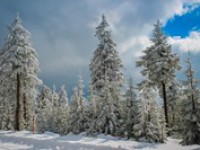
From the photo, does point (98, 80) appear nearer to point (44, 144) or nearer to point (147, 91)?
point (147, 91)

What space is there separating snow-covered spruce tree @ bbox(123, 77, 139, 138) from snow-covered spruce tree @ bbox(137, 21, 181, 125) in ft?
22.9

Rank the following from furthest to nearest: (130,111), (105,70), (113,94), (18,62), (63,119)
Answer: (63,119) < (18,62) < (105,70) < (113,94) < (130,111)

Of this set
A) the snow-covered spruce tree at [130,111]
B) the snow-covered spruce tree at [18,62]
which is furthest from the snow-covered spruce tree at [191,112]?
the snow-covered spruce tree at [18,62]

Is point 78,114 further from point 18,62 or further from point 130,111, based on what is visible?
point 18,62

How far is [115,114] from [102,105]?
1546 millimetres

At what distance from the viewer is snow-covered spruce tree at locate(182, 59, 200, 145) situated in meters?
26.1

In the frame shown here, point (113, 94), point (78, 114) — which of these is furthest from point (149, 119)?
point (78, 114)

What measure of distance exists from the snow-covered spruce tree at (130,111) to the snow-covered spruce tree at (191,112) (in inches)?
167

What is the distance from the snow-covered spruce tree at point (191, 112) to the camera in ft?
85.5

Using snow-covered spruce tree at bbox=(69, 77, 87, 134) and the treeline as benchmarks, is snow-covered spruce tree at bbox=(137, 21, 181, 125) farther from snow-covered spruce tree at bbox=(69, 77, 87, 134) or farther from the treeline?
snow-covered spruce tree at bbox=(69, 77, 87, 134)

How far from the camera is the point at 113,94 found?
3462 cm

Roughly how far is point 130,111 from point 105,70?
27.7ft

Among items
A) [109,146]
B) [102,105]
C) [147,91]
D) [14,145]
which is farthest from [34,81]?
[109,146]

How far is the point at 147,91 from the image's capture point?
2786cm
